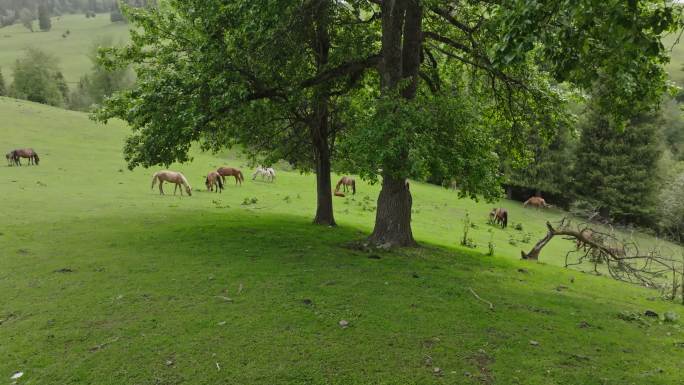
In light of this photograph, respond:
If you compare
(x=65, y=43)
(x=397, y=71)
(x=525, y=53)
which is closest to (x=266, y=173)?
(x=397, y=71)

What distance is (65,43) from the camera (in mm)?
166000

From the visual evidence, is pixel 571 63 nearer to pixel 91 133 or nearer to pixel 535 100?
pixel 535 100

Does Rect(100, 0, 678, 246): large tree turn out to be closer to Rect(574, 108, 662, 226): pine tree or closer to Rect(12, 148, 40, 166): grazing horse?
Rect(12, 148, 40, 166): grazing horse

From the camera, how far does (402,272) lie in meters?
11.1

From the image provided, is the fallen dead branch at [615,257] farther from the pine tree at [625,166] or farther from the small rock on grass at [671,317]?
the pine tree at [625,166]

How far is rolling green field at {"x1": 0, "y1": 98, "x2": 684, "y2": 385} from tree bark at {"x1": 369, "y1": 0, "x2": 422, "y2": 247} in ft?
2.73

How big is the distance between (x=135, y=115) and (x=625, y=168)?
4510 cm

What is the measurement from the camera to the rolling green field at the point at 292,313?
6.36 m

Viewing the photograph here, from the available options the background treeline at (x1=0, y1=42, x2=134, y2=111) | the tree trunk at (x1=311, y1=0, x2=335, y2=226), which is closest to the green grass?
the background treeline at (x1=0, y1=42, x2=134, y2=111)

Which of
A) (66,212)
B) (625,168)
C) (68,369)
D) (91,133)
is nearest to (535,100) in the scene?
(68,369)

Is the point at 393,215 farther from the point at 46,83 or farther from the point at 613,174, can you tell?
the point at 46,83

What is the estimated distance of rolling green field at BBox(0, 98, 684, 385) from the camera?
20.9 ft

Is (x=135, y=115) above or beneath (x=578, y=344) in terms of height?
above

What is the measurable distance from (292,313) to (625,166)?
45.0 m
